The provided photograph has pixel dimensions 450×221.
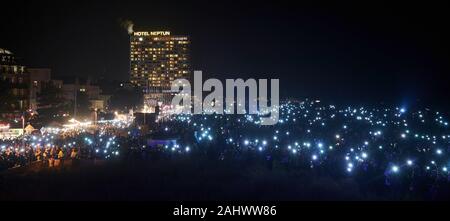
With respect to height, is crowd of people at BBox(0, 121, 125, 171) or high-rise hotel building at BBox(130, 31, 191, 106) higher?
high-rise hotel building at BBox(130, 31, 191, 106)

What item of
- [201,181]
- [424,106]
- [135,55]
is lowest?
[201,181]

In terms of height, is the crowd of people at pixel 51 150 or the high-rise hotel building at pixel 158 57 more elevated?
the high-rise hotel building at pixel 158 57

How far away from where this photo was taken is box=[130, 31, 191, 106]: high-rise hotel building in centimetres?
13375

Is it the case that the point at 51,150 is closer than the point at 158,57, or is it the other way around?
the point at 51,150

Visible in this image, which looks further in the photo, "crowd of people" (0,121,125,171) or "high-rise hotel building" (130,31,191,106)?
"high-rise hotel building" (130,31,191,106)

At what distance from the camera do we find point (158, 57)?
134250mm

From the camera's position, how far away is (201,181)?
14266 millimetres

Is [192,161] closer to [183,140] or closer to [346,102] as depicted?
[183,140]

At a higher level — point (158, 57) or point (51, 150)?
point (158, 57)

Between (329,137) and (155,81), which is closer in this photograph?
(329,137)

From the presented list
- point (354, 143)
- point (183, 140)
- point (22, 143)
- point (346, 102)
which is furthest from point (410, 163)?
point (346, 102)

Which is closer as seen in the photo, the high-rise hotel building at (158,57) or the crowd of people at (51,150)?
the crowd of people at (51,150)

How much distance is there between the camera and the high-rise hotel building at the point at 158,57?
439 feet
